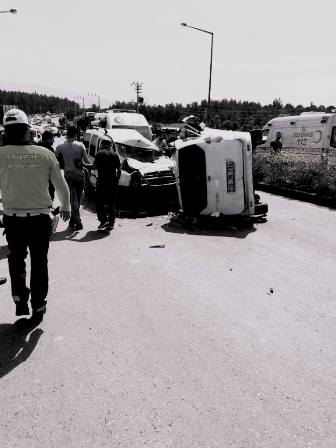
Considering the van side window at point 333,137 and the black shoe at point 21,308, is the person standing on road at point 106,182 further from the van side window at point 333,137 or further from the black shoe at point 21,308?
the van side window at point 333,137

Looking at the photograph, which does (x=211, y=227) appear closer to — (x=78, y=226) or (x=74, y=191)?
(x=78, y=226)

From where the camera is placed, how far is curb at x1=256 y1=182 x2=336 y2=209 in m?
11.4

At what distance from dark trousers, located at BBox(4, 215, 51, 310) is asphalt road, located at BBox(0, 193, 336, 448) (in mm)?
390

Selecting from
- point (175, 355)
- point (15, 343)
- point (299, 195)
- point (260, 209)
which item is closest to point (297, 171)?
point (299, 195)

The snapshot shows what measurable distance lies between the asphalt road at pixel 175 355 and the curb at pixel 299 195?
4830 mm

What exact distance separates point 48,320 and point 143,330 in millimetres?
1038

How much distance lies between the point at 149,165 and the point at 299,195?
15.6 feet

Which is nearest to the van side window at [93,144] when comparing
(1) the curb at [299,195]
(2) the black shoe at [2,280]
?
(1) the curb at [299,195]

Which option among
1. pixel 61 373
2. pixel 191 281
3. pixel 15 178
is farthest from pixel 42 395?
pixel 191 281

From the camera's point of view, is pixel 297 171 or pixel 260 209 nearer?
pixel 260 209

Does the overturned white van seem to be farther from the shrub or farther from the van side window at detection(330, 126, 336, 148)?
the van side window at detection(330, 126, 336, 148)

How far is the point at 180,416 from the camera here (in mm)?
2967

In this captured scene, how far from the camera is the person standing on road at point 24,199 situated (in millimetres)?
3961

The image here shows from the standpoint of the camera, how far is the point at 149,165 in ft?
36.5
